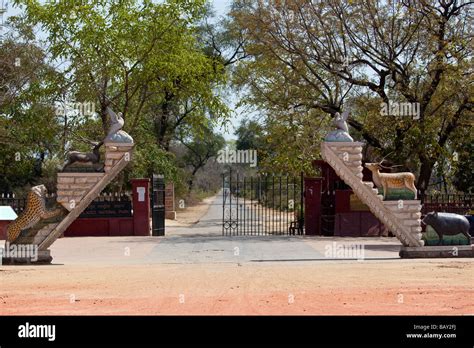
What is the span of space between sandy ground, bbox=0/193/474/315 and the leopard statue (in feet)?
3.43

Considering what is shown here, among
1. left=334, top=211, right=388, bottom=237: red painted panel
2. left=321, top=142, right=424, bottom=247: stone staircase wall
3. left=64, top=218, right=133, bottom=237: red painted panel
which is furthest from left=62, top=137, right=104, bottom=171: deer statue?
left=334, top=211, right=388, bottom=237: red painted panel

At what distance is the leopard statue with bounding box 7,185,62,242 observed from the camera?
58.7ft

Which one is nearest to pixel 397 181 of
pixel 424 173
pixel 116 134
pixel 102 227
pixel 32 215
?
pixel 116 134

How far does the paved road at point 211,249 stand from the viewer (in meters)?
19.3

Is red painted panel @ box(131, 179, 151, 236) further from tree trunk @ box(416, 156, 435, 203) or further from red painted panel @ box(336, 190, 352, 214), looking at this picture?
tree trunk @ box(416, 156, 435, 203)

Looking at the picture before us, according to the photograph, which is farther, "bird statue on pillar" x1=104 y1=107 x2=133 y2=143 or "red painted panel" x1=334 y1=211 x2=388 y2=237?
"red painted panel" x1=334 y1=211 x2=388 y2=237

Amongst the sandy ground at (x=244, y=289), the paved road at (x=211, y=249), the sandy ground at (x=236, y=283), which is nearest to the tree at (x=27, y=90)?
the paved road at (x=211, y=249)

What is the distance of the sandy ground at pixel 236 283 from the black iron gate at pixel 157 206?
17.4ft

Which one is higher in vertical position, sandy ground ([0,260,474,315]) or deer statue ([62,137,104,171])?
deer statue ([62,137,104,171])

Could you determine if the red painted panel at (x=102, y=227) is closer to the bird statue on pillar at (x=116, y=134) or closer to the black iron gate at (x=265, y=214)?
the black iron gate at (x=265, y=214)
